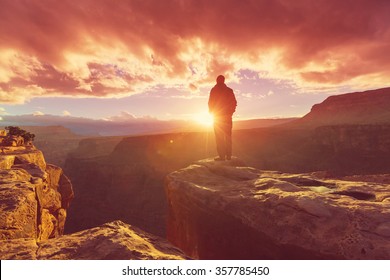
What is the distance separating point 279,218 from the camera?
5262 mm

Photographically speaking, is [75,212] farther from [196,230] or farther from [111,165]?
[196,230]

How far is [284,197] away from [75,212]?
2409 inches

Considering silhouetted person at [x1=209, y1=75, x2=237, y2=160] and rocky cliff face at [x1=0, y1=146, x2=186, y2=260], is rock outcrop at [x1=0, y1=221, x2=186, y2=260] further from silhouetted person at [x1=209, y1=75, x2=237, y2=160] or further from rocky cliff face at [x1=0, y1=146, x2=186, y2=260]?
silhouetted person at [x1=209, y1=75, x2=237, y2=160]

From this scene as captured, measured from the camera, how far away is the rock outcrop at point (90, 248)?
3859 millimetres

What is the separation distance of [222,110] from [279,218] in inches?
231

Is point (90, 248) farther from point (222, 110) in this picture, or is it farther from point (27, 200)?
point (222, 110)

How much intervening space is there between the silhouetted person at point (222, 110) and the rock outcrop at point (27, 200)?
6.62 meters

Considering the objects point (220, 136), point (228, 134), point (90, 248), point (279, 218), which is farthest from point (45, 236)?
point (279, 218)

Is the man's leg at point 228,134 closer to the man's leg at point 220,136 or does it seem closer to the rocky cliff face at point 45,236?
the man's leg at point 220,136

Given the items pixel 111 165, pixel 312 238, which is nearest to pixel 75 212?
pixel 111 165

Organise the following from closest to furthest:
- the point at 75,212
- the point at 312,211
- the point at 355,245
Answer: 1. the point at 355,245
2. the point at 312,211
3. the point at 75,212

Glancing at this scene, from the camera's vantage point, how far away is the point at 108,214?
190 ft

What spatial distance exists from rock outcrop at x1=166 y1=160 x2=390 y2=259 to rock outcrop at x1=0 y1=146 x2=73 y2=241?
4.03 meters

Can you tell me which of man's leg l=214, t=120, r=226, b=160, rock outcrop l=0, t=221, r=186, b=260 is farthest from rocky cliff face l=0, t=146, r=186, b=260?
man's leg l=214, t=120, r=226, b=160
